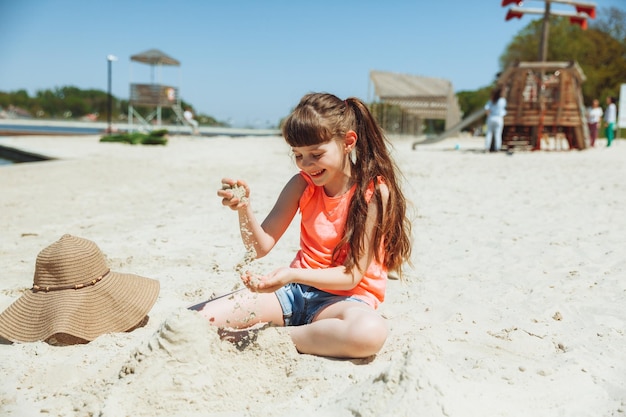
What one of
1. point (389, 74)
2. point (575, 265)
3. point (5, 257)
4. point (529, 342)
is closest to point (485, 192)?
point (575, 265)

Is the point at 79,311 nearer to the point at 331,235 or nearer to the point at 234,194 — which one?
the point at 234,194

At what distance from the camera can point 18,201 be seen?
238 inches

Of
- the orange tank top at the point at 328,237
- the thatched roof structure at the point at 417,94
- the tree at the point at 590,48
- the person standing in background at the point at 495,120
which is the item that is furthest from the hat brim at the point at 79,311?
the tree at the point at 590,48

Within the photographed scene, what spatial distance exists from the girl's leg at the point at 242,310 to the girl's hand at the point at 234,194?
0.42m

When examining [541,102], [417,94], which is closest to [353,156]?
[541,102]

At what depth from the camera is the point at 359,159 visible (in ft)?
8.36

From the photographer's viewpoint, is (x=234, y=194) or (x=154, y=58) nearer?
(x=234, y=194)

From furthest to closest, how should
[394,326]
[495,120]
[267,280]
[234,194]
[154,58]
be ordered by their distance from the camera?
[154,58] → [495,120] → [394,326] → [234,194] → [267,280]

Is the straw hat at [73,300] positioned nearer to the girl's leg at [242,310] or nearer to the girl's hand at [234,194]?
the girl's leg at [242,310]

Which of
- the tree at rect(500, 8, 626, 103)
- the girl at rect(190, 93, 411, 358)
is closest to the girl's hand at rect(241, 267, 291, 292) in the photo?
the girl at rect(190, 93, 411, 358)

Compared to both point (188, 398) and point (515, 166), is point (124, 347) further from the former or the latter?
point (515, 166)

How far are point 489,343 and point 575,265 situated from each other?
1.50m

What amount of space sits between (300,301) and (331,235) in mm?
343

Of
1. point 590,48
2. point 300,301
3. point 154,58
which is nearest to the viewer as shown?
point 300,301
